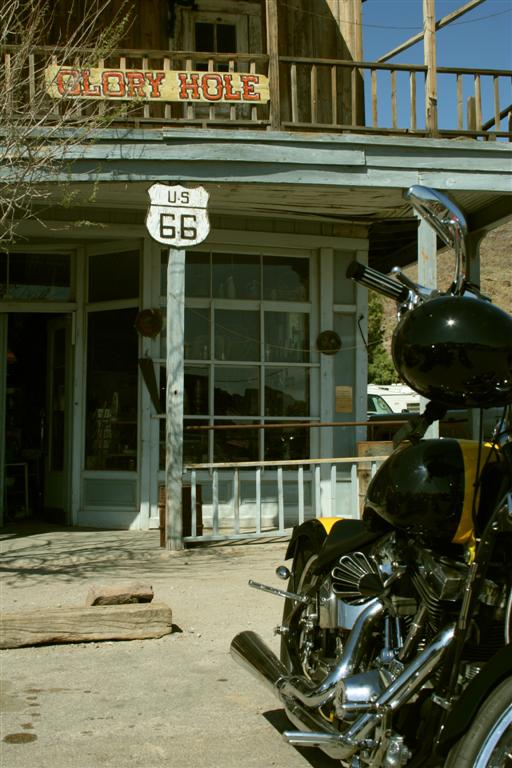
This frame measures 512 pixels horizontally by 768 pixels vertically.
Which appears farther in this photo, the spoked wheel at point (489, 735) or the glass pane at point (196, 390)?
the glass pane at point (196, 390)

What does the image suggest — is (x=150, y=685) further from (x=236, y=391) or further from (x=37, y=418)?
(x=37, y=418)

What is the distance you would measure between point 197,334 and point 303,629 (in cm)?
671

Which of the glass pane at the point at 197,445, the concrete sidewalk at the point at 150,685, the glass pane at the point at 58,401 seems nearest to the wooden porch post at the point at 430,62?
the glass pane at the point at 197,445

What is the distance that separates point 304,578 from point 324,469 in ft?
20.9

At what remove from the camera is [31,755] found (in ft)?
11.7

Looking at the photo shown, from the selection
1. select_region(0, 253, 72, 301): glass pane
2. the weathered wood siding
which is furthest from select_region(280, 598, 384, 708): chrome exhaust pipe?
the weathered wood siding

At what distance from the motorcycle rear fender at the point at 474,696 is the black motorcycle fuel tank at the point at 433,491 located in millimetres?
421

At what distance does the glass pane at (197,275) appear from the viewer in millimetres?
10094

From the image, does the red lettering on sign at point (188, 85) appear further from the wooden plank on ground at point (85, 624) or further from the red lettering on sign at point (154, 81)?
the wooden plank on ground at point (85, 624)

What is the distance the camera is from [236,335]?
1014 centimetres

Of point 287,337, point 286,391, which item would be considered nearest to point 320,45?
point 287,337

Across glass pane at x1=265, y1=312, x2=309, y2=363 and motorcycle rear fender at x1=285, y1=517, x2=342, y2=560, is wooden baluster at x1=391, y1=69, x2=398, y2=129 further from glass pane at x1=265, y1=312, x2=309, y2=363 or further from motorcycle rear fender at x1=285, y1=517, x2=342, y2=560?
motorcycle rear fender at x1=285, y1=517, x2=342, y2=560

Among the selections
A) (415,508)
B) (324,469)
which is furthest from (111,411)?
(415,508)

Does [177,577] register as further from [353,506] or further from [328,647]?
[328,647]
